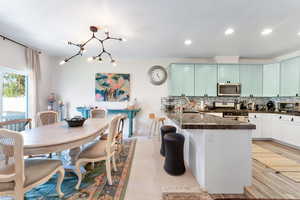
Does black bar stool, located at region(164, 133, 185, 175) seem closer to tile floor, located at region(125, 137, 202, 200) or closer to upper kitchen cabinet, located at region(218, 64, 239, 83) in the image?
tile floor, located at region(125, 137, 202, 200)

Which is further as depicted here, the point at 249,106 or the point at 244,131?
the point at 249,106

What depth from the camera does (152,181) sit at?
2.03 m

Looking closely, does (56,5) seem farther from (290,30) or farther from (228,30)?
(290,30)

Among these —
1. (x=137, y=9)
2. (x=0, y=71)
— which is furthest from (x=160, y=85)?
(x=0, y=71)

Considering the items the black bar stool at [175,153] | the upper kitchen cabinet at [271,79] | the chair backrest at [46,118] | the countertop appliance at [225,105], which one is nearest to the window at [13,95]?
the chair backrest at [46,118]

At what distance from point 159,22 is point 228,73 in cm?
290

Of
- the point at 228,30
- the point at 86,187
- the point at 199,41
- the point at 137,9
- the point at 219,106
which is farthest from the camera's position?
the point at 219,106

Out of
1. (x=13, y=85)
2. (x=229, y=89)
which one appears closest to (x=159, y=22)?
(x=229, y=89)

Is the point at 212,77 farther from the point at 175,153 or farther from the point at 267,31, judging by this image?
the point at 175,153

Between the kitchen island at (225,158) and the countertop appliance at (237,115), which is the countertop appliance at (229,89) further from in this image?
the kitchen island at (225,158)

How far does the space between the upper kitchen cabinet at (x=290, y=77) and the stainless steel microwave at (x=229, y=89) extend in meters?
1.12

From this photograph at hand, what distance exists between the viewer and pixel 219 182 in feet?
5.75

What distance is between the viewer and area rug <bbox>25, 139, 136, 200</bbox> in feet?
5.54

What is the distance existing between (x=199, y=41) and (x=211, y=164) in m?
2.64
